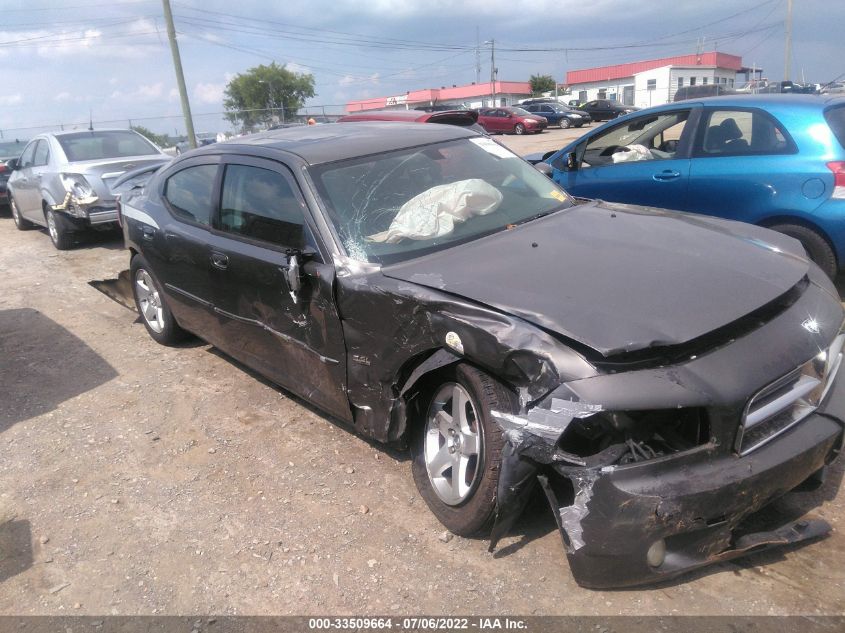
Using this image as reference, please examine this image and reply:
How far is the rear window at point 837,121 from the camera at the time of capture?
4.73m

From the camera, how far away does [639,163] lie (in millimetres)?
5863

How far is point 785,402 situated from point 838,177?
3.07 meters

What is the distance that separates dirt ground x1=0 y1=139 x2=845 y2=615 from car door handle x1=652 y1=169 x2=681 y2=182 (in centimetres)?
311

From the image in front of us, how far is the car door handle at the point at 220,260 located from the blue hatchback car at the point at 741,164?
12.0ft

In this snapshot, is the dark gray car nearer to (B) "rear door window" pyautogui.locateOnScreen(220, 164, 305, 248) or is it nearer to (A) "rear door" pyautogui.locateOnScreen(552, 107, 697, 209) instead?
(B) "rear door window" pyautogui.locateOnScreen(220, 164, 305, 248)

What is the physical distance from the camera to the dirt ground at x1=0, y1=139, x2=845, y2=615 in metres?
2.50

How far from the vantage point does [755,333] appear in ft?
7.95

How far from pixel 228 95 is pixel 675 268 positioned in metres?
84.1

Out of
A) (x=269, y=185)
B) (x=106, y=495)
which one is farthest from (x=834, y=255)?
(x=106, y=495)

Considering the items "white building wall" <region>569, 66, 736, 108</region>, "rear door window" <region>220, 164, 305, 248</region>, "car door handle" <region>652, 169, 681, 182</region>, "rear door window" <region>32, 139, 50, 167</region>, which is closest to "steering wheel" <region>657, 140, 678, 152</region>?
"car door handle" <region>652, 169, 681, 182</region>

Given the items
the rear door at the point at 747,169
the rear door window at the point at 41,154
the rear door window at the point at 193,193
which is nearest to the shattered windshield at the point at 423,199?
the rear door window at the point at 193,193

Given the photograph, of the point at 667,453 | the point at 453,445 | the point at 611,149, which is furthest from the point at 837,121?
the point at 453,445

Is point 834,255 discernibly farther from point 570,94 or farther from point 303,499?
point 570,94

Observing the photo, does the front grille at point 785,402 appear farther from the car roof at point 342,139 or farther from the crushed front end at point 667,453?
the car roof at point 342,139
